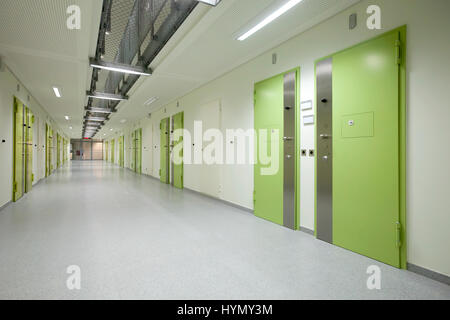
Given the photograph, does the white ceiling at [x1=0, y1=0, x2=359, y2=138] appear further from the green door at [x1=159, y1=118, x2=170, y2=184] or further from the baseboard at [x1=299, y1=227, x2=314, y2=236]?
the baseboard at [x1=299, y1=227, x2=314, y2=236]

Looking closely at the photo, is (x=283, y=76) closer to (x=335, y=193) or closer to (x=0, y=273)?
(x=335, y=193)

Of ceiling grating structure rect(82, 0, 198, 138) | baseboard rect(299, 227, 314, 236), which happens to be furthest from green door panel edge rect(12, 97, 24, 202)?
baseboard rect(299, 227, 314, 236)

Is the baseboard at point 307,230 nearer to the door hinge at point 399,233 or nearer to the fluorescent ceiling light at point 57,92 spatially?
the door hinge at point 399,233

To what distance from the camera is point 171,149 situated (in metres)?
8.28

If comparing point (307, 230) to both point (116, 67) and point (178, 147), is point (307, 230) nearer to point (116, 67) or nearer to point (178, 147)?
point (116, 67)

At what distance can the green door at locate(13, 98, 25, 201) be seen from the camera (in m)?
5.24

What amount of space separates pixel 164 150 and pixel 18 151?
4176 millimetres

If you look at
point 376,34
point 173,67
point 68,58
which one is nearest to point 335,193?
point 376,34

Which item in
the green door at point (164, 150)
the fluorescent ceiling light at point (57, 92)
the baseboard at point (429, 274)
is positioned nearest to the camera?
the baseboard at point (429, 274)

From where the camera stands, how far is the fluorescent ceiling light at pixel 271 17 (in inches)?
107

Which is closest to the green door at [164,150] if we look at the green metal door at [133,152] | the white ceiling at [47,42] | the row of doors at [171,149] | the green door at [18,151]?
the row of doors at [171,149]

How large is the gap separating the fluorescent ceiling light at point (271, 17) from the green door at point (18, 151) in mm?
5158

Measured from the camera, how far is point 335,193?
297 centimetres

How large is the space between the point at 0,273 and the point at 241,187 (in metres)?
3.58
